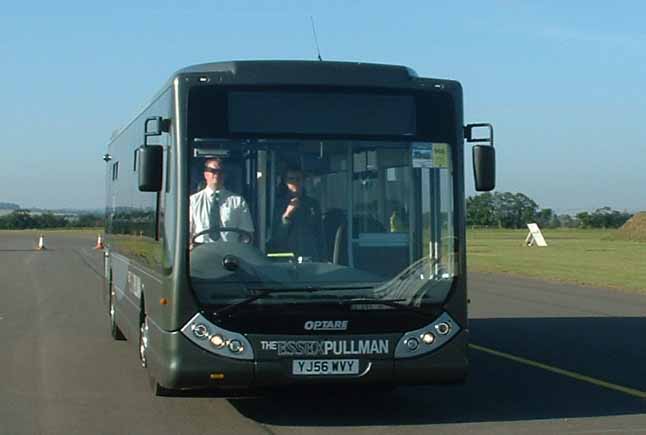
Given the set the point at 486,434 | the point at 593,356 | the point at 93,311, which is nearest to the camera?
the point at 486,434

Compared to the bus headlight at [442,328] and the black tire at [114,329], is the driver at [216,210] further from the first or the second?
the black tire at [114,329]

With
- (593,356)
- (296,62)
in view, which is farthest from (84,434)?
(593,356)

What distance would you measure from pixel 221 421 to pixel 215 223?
1.73 meters

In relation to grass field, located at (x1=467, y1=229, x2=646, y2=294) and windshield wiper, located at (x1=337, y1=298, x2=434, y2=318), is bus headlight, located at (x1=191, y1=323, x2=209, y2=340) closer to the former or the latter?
windshield wiper, located at (x1=337, y1=298, x2=434, y2=318)

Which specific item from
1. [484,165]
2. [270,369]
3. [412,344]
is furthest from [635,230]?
[270,369]

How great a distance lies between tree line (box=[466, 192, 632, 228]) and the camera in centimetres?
11488

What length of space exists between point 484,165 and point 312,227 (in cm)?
151

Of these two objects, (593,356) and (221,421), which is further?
(593,356)

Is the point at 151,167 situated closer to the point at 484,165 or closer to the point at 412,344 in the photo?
the point at 412,344

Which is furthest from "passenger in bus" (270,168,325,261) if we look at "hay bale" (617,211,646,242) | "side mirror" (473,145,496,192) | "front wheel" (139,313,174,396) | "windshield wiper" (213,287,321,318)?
"hay bale" (617,211,646,242)

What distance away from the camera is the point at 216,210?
349 inches

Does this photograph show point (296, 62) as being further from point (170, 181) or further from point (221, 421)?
point (221, 421)

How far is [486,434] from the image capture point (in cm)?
856

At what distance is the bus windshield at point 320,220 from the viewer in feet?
28.7
